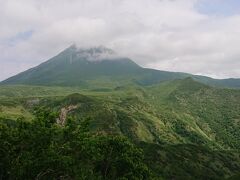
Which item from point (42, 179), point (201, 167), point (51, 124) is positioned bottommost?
point (201, 167)

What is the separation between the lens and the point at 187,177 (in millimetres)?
170750

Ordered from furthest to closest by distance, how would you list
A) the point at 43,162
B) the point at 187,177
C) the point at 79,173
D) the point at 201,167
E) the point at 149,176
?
the point at 201,167 < the point at 187,177 < the point at 149,176 < the point at 79,173 < the point at 43,162

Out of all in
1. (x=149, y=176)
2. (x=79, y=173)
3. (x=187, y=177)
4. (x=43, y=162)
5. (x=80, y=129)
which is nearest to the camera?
(x=43, y=162)

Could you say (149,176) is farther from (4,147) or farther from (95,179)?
(4,147)

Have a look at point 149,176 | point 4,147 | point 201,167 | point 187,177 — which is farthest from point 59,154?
point 201,167

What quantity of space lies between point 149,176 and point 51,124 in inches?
989

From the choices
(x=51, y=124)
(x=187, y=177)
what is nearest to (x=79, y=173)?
(x=51, y=124)

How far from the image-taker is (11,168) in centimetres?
4962

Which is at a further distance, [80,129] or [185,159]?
[185,159]

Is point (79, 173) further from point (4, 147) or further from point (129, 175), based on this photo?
point (129, 175)

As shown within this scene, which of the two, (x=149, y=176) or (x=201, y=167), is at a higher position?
(x=149, y=176)

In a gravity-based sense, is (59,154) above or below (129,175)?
above

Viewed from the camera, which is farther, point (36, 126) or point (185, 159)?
point (185, 159)

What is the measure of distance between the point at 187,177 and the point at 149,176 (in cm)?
10438
